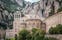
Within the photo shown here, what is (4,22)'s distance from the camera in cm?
12156

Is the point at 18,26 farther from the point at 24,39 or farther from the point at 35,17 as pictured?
the point at 24,39

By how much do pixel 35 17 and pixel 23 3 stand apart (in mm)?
70312

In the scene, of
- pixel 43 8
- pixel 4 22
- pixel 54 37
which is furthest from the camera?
pixel 4 22

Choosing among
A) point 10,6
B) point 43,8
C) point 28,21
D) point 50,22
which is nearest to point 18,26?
point 28,21

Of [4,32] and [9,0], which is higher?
[9,0]

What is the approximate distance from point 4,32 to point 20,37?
36847 millimetres

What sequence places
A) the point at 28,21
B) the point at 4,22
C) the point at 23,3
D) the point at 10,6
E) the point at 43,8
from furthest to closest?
1. the point at 23,3
2. the point at 10,6
3. the point at 4,22
4. the point at 43,8
5. the point at 28,21

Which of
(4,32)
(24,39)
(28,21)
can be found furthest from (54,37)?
(4,32)

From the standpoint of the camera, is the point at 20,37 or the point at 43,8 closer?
the point at 20,37

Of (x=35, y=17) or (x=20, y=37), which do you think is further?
(x=35, y=17)

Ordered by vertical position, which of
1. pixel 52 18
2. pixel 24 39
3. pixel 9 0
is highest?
pixel 9 0

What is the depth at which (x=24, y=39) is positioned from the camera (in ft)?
236

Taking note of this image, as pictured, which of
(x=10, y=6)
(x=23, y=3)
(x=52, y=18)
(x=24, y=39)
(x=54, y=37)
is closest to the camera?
(x=54, y=37)

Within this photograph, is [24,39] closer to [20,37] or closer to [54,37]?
[20,37]
